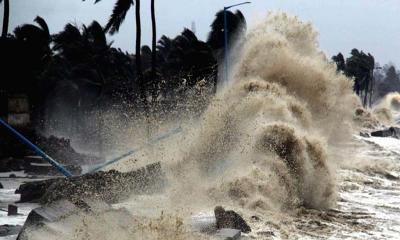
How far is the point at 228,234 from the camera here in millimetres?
8961

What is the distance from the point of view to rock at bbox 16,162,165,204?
1124cm

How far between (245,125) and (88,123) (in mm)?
16758

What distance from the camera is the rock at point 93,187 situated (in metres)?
11.2

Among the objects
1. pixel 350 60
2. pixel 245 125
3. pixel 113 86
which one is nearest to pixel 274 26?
pixel 245 125

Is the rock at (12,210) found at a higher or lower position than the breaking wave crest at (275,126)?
lower

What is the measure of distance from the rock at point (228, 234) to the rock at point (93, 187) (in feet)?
10.0

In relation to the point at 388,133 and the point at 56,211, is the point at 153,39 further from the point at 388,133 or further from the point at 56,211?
the point at 388,133

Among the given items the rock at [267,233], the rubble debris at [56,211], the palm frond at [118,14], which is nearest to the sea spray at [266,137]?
the rubble debris at [56,211]

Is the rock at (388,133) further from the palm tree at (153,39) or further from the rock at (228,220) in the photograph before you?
the rock at (228,220)

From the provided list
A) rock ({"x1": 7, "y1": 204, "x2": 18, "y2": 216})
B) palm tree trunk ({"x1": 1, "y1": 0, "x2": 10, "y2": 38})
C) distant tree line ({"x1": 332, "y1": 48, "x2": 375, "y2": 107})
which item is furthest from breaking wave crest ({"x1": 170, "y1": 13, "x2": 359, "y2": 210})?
distant tree line ({"x1": 332, "y1": 48, "x2": 375, "y2": 107})

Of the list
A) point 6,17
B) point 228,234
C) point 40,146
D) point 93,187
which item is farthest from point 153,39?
point 228,234

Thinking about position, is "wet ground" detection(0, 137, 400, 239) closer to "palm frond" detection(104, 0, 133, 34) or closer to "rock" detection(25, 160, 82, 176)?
"rock" detection(25, 160, 82, 176)

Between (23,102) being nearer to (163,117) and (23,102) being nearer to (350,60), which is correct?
(163,117)

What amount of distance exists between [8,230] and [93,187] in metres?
3.23
